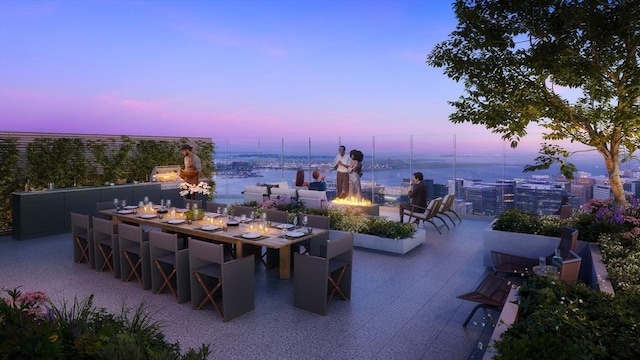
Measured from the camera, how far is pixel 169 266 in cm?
543

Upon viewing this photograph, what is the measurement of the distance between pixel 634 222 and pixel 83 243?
30.3 ft

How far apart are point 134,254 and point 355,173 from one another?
6857 mm

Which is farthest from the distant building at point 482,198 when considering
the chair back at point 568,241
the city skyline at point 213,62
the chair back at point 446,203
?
the chair back at point 568,241

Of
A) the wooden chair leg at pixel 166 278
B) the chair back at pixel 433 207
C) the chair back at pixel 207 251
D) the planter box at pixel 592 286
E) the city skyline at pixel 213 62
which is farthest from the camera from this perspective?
the city skyline at pixel 213 62

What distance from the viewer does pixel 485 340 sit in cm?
405

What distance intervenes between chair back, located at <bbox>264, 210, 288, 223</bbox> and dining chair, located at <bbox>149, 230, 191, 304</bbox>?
1997 mm

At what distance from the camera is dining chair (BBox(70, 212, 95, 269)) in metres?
6.50

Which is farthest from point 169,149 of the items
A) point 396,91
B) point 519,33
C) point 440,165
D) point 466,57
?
point 519,33

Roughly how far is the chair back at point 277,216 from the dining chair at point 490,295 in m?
3.54

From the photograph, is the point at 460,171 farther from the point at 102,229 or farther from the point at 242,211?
the point at 102,229

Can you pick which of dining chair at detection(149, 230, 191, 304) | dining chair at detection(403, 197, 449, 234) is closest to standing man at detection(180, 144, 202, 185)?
dining chair at detection(149, 230, 191, 304)

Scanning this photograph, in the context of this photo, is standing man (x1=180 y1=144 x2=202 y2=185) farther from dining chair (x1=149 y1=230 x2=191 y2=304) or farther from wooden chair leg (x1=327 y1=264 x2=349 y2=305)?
wooden chair leg (x1=327 y1=264 x2=349 y2=305)

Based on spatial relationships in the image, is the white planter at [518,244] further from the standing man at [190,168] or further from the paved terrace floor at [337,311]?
the standing man at [190,168]

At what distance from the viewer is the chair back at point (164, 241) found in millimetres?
5004
